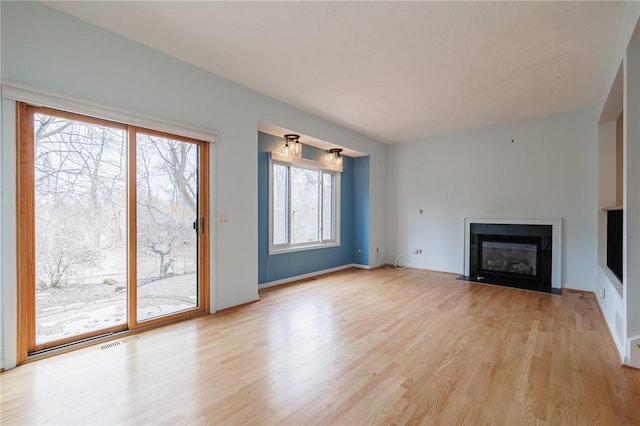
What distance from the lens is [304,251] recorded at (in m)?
5.18

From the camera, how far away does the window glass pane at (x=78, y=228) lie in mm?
2328

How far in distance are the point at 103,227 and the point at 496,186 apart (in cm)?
568

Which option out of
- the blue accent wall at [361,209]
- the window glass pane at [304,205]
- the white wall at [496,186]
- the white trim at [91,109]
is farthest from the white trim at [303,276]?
the white trim at [91,109]

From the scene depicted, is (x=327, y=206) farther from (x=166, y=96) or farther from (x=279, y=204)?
(x=166, y=96)

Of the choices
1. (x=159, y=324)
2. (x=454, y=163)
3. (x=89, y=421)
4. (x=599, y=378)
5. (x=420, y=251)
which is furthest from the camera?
(x=420, y=251)

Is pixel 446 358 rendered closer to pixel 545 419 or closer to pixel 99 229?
pixel 545 419

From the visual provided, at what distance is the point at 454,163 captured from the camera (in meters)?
5.57

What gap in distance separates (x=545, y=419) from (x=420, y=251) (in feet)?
14.7

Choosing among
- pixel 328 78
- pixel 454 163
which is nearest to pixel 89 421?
pixel 328 78

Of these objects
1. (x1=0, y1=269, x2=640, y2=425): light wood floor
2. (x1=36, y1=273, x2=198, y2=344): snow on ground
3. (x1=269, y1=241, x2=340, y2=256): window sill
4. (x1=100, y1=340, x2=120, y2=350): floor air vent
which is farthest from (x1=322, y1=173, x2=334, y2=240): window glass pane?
(x1=100, y1=340, x2=120, y2=350): floor air vent

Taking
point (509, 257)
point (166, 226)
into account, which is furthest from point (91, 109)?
point (509, 257)

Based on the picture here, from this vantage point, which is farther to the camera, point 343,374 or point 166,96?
point 166,96

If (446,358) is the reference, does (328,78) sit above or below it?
above

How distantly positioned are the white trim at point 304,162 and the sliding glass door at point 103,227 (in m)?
1.41
